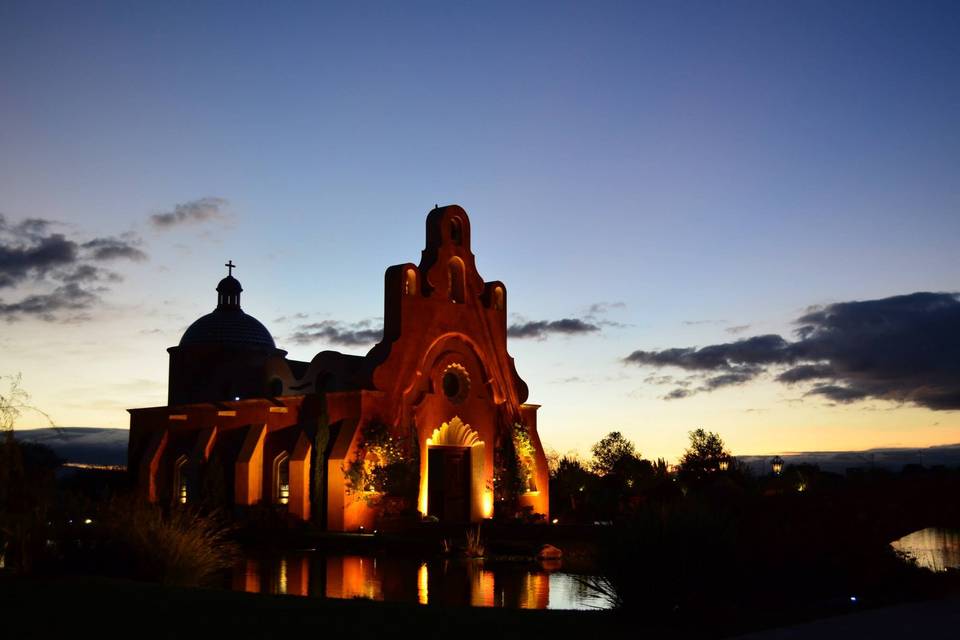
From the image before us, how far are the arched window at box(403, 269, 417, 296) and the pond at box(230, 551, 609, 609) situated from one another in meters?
12.5

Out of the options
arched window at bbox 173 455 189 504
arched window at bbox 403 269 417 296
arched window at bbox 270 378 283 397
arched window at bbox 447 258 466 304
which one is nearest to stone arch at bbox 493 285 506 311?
arched window at bbox 447 258 466 304

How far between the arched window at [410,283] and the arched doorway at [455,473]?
5.37 metres

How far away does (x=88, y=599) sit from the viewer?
11289 millimetres

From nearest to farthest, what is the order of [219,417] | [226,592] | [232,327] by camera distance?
[226,592] → [219,417] → [232,327]

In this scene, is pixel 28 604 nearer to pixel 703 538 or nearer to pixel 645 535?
pixel 645 535

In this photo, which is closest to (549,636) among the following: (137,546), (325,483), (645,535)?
(645,535)

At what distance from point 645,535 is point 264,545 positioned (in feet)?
72.8

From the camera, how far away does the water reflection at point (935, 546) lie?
86.6 ft

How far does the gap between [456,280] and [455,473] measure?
25.9ft

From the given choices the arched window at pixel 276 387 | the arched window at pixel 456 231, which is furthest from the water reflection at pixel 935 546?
the arched window at pixel 276 387

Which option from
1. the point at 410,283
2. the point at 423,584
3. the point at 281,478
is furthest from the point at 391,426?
the point at 423,584

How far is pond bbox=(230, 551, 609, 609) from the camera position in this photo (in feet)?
56.5

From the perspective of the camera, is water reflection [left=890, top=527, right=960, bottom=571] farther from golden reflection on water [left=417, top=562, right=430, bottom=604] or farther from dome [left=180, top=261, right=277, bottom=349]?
dome [left=180, top=261, right=277, bottom=349]

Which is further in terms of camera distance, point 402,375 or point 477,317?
point 477,317
